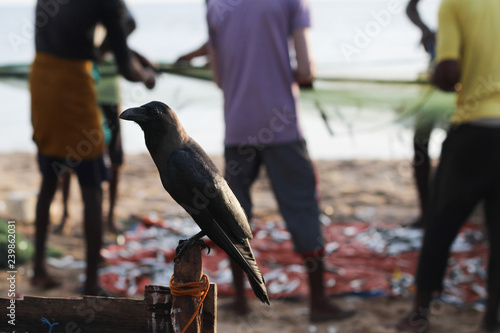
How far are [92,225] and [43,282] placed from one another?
82 cm

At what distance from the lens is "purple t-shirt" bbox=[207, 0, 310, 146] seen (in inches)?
126

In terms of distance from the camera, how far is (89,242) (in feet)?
12.1

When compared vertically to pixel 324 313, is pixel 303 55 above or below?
above

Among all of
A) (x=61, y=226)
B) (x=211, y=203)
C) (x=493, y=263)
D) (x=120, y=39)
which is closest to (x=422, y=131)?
(x=493, y=263)

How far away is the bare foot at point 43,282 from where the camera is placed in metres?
4.13

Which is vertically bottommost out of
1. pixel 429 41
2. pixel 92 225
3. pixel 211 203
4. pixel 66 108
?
pixel 92 225

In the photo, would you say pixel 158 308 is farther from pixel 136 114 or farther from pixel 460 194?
pixel 460 194

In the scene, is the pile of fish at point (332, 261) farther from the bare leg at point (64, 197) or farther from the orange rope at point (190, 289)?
the orange rope at point (190, 289)

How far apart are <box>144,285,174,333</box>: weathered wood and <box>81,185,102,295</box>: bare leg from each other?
2175mm

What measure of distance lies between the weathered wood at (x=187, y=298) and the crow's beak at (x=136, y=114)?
37 centimetres

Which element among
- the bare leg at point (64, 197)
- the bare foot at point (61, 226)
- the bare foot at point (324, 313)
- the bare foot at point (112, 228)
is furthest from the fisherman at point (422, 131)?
the bare foot at point (61, 226)

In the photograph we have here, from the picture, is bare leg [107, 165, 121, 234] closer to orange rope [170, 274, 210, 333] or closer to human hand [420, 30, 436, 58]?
human hand [420, 30, 436, 58]

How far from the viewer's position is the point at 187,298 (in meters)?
1.54

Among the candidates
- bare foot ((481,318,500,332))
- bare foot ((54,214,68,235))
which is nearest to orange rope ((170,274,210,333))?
bare foot ((481,318,500,332))
